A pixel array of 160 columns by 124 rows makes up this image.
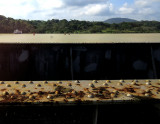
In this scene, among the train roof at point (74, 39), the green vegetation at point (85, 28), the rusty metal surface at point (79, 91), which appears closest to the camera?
the rusty metal surface at point (79, 91)

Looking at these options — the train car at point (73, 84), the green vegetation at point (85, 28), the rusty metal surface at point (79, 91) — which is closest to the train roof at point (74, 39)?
the train car at point (73, 84)

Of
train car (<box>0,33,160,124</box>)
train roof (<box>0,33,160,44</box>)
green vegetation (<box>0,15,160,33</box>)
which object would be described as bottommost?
train car (<box>0,33,160,124</box>)

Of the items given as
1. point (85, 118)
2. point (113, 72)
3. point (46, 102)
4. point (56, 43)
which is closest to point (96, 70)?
point (113, 72)

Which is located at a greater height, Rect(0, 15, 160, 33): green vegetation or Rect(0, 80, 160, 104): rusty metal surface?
Rect(0, 15, 160, 33): green vegetation

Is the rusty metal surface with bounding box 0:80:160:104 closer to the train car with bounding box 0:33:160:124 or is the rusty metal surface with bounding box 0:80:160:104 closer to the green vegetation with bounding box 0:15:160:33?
the train car with bounding box 0:33:160:124

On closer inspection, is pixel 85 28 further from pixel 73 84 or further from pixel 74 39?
pixel 73 84

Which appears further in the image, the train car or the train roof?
the train roof

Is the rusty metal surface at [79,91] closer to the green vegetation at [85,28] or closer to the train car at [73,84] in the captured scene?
the train car at [73,84]

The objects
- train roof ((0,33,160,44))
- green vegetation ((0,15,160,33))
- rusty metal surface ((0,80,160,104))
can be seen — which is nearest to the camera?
rusty metal surface ((0,80,160,104))

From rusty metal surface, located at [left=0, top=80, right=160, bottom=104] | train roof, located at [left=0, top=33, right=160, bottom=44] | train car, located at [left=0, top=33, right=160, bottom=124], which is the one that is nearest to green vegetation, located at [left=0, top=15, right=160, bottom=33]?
train roof, located at [left=0, top=33, right=160, bottom=44]
